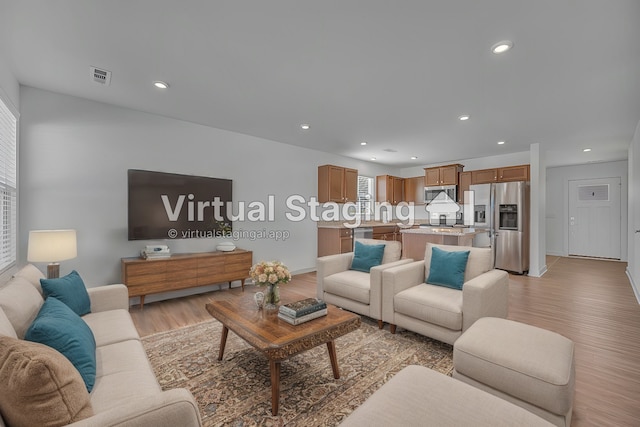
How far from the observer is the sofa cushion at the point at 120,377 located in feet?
3.93

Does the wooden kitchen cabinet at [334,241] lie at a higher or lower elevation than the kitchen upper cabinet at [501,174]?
lower

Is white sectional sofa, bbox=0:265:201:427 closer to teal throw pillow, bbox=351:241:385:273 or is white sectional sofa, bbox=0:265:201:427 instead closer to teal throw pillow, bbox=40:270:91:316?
teal throw pillow, bbox=40:270:91:316

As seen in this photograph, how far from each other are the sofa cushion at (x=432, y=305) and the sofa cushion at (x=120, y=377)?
6.69ft

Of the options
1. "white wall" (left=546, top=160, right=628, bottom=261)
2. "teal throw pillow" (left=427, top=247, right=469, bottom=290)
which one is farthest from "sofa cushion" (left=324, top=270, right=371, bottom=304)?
"white wall" (left=546, top=160, right=628, bottom=261)

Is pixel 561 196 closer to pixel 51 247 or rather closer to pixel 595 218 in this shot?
pixel 595 218

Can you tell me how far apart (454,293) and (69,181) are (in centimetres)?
431

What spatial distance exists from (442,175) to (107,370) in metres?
6.84

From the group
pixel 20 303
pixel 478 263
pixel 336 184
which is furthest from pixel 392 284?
pixel 336 184

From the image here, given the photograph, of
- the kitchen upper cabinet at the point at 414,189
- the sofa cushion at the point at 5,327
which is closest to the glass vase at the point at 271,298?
the sofa cushion at the point at 5,327

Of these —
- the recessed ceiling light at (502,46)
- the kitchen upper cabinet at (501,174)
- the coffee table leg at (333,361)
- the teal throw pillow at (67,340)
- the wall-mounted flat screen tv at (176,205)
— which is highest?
the recessed ceiling light at (502,46)

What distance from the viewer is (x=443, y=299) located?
252 centimetres

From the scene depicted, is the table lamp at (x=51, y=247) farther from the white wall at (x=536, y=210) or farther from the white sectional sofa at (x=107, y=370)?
the white wall at (x=536, y=210)

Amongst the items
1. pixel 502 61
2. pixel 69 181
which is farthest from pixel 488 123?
pixel 69 181

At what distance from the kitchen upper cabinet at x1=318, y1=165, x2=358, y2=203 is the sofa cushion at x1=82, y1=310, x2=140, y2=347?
415cm
